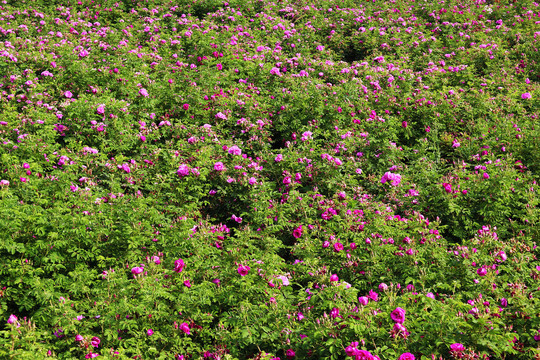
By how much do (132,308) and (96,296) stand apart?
1.86ft

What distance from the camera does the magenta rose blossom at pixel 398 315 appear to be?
307 centimetres

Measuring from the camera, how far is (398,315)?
3.08 metres

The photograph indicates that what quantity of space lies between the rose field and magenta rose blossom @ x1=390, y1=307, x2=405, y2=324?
0.05 ft

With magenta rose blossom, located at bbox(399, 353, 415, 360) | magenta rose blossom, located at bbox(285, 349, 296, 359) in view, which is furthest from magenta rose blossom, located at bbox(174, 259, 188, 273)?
magenta rose blossom, located at bbox(399, 353, 415, 360)

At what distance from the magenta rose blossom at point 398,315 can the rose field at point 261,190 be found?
0.02 meters

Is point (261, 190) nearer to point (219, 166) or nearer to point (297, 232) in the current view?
point (219, 166)

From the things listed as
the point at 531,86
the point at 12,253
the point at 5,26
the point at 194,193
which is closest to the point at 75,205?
the point at 12,253

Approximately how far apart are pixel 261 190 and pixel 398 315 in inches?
96.9

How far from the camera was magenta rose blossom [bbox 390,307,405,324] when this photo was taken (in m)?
3.07

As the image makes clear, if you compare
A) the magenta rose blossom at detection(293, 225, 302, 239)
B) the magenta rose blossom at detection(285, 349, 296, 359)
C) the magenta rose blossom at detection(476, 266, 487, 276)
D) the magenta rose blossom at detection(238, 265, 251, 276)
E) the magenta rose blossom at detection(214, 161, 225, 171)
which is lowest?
the magenta rose blossom at detection(293, 225, 302, 239)

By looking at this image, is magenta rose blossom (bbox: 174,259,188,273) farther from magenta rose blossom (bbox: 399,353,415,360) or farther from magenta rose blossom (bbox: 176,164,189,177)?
magenta rose blossom (bbox: 399,353,415,360)

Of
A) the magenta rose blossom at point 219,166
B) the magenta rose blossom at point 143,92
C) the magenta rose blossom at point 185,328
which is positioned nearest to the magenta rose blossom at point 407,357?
the magenta rose blossom at point 185,328

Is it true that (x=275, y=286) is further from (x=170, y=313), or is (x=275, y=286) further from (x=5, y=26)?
(x=5, y=26)

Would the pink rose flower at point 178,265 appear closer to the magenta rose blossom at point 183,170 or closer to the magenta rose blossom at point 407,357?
the magenta rose blossom at point 183,170
